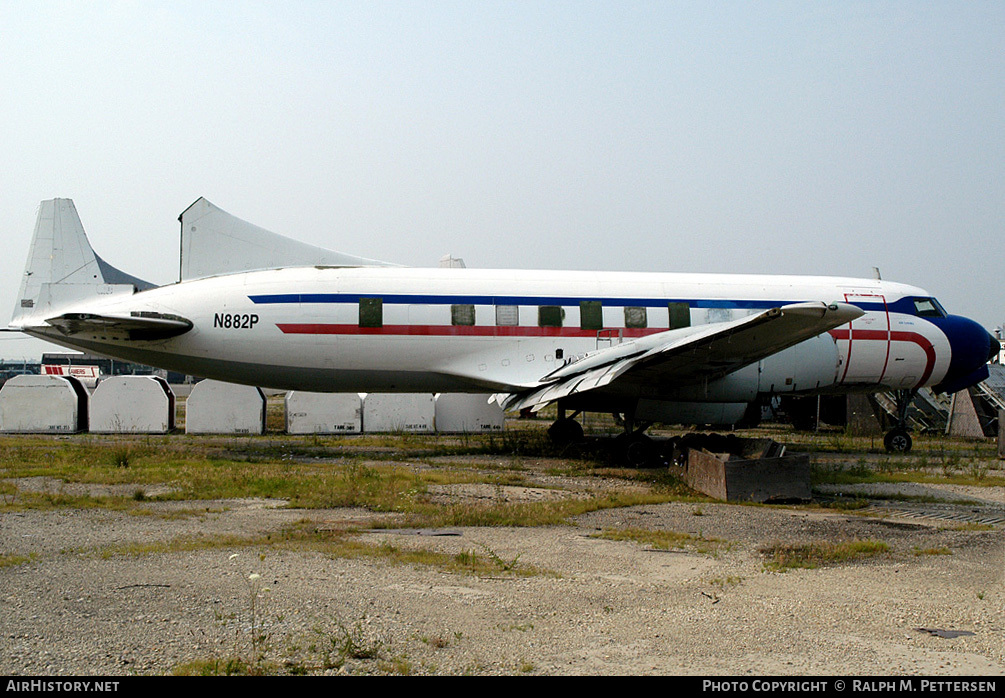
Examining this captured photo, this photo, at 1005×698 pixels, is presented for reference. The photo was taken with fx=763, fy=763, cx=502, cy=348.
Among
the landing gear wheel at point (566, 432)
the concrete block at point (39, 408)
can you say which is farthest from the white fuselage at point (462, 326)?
the concrete block at point (39, 408)

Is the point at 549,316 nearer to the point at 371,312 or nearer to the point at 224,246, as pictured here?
the point at 371,312

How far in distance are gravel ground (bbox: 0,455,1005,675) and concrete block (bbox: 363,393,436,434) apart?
1401cm

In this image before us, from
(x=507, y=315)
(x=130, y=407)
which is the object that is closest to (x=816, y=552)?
(x=507, y=315)

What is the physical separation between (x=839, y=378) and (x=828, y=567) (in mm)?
10935

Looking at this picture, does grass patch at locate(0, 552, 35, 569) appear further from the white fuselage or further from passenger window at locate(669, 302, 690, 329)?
passenger window at locate(669, 302, 690, 329)

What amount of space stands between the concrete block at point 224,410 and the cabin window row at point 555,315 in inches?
307

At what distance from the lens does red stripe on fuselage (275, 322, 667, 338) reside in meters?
15.5

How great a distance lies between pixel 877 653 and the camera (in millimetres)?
4762

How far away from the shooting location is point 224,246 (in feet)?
53.6

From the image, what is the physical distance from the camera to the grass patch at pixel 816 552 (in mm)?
7171

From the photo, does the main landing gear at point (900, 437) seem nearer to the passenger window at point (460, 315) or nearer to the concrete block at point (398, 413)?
the passenger window at point (460, 315)

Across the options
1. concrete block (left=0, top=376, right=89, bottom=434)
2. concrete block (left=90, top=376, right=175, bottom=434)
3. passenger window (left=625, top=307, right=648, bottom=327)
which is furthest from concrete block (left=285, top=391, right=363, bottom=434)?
passenger window (left=625, top=307, right=648, bottom=327)
